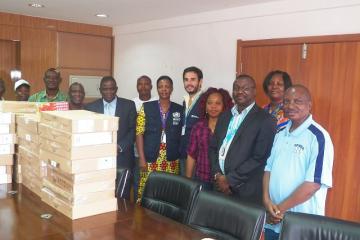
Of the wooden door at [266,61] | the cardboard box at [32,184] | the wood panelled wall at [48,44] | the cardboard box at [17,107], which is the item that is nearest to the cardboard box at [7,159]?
the cardboard box at [32,184]

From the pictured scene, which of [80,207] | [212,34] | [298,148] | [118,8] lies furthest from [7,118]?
[212,34]

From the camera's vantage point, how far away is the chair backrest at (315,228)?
1.46m

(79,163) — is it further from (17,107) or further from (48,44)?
(48,44)

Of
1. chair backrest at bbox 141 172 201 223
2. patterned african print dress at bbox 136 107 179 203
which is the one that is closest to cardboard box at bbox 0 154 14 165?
chair backrest at bbox 141 172 201 223

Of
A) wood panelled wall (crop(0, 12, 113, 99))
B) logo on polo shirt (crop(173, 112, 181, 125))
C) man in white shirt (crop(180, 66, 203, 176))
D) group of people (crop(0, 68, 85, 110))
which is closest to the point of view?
man in white shirt (crop(180, 66, 203, 176))

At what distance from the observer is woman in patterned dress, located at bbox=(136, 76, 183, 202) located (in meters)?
3.23

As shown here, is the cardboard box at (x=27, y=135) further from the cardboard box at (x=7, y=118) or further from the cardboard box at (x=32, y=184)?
the cardboard box at (x=32, y=184)

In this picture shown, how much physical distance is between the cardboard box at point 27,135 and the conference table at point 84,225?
14.5 inches

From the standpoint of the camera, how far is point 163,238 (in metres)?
1.55

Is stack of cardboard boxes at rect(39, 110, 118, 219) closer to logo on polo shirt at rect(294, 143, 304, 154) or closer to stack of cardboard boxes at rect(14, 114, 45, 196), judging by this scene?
stack of cardboard boxes at rect(14, 114, 45, 196)

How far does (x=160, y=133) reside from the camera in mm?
3229

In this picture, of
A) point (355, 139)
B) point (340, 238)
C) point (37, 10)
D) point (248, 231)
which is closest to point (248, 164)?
point (248, 231)

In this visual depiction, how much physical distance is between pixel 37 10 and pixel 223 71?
259cm

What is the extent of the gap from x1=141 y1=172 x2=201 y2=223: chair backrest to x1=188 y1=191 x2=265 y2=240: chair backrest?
4.7 inches
